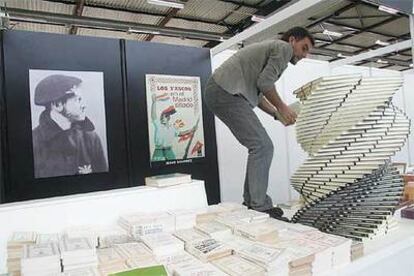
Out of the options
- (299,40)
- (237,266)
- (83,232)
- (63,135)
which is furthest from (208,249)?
(63,135)

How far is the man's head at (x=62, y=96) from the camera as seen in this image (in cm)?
272

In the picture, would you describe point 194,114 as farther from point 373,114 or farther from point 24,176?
point 373,114

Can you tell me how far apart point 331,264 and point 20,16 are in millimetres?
5761

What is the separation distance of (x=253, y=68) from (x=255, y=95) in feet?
0.52

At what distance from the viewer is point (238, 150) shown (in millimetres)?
3578

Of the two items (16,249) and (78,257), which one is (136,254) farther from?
(16,249)

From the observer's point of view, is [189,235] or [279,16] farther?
[279,16]

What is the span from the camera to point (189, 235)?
1.34 metres

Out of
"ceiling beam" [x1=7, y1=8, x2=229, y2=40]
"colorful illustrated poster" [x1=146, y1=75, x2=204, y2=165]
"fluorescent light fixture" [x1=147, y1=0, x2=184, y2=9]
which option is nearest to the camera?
"colorful illustrated poster" [x1=146, y1=75, x2=204, y2=165]

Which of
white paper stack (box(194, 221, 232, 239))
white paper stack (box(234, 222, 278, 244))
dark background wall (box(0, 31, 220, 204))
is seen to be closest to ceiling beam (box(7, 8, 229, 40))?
dark background wall (box(0, 31, 220, 204))

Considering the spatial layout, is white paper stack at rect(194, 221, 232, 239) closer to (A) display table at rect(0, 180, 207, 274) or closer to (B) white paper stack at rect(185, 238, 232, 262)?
(B) white paper stack at rect(185, 238, 232, 262)

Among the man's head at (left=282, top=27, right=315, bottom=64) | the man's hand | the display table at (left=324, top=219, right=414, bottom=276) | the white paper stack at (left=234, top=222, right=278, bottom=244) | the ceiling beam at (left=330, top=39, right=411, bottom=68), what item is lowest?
the display table at (left=324, top=219, right=414, bottom=276)

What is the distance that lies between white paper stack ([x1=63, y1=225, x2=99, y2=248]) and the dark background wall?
1.35m

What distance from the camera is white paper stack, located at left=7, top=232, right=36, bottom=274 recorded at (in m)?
1.16
